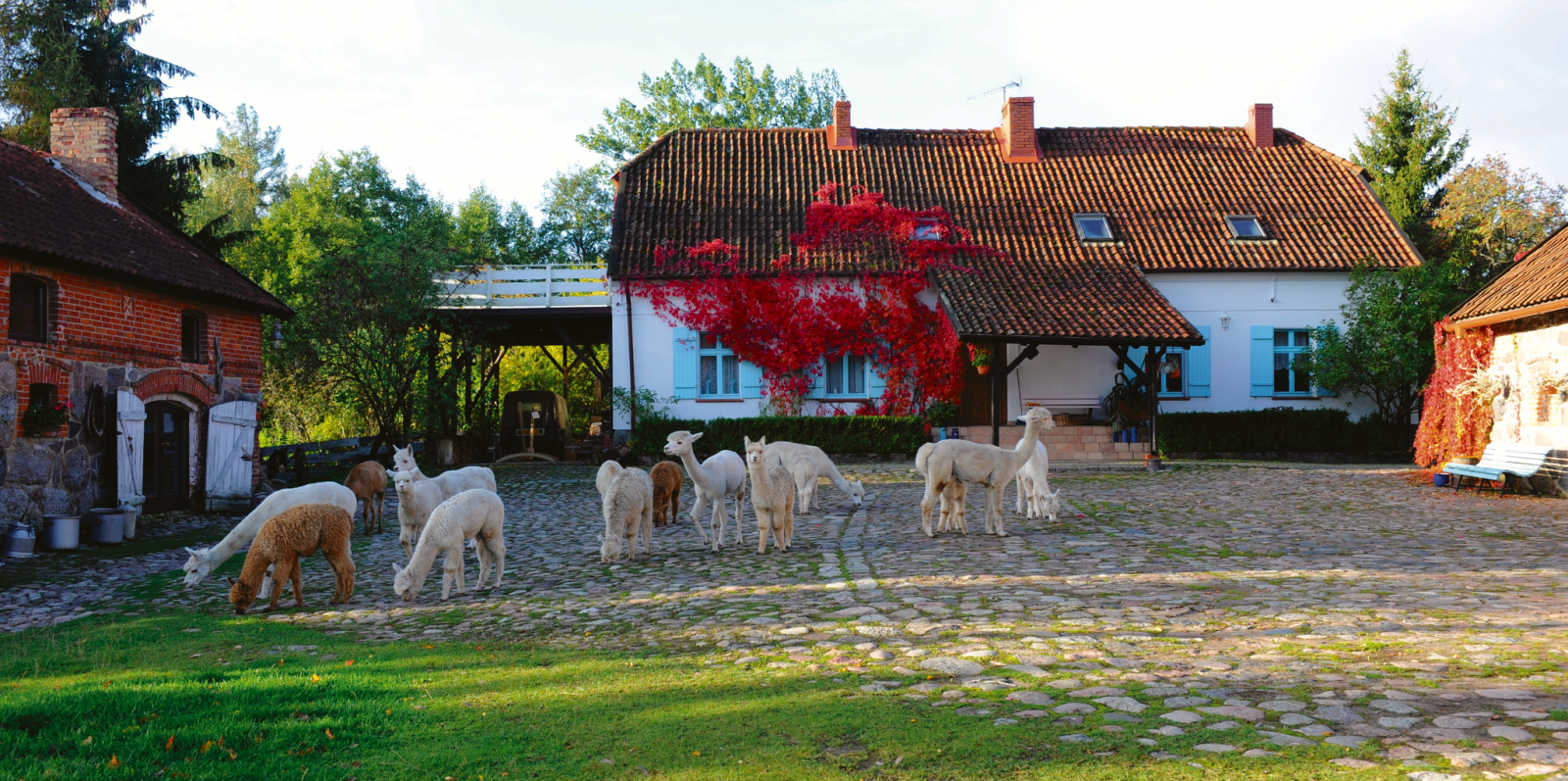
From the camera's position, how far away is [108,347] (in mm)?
14664

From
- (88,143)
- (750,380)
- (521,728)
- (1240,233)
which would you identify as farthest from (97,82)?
(1240,233)

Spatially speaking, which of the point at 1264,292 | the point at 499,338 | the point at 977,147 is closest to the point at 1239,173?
the point at 1264,292

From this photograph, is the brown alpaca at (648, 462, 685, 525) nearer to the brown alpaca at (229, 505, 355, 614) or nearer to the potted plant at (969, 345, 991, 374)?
the brown alpaca at (229, 505, 355, 614)

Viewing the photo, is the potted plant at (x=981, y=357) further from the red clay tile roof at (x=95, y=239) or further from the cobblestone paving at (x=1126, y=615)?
the red clay tile roof at (x=95, y=239)

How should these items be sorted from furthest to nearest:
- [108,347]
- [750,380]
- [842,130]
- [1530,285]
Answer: [842,130], [750,380], [1530,285], [108,347]

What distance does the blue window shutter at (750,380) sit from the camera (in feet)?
79.7

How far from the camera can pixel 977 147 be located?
28.8 m

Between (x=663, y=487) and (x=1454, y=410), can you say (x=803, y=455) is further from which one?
(x=1454, y=410)

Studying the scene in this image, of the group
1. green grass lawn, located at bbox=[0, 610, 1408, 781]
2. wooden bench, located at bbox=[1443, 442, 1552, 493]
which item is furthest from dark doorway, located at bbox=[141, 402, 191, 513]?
wooden bench, located at bbox=[1443, 442, 1552, 493]

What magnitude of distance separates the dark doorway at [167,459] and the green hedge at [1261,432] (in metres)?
19.9

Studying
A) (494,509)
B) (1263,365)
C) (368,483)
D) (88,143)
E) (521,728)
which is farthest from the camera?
(1263,365)

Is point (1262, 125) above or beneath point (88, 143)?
above

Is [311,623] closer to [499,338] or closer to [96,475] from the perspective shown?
[96,475]

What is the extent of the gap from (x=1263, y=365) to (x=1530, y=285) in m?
8.97
